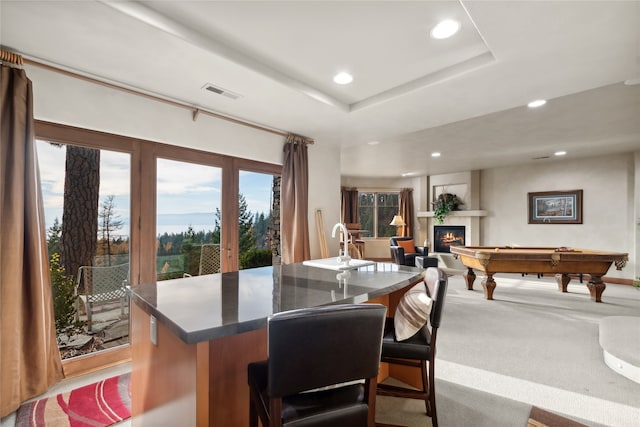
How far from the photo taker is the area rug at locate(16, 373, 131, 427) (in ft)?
6.23

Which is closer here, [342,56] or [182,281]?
[182,281]

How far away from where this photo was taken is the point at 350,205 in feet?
31.0

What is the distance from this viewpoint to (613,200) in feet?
20.5

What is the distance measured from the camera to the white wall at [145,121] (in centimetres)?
241

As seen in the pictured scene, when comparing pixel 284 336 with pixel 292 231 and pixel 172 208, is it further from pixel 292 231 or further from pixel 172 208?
pixel 292 231

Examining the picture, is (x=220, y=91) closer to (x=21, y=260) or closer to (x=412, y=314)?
(x=21, y=260)

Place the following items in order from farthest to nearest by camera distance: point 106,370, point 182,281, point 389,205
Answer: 1. point 389,205
2. point 106,370
3. point 182,281

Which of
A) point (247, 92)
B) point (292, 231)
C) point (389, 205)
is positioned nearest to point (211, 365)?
point (247, 92)

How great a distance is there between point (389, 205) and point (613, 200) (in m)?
5.21

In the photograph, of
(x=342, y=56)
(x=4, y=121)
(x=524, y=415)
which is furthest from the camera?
(x=342, y=56)

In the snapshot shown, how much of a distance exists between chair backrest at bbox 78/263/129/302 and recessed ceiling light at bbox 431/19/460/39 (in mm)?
3186

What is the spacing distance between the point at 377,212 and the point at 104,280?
8.08 metres

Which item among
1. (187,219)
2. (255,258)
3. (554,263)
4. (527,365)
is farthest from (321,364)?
(554,263)

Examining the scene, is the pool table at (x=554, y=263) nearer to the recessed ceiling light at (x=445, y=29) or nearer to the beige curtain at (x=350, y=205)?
the recessed ceiling light at (x=445, y=29)
